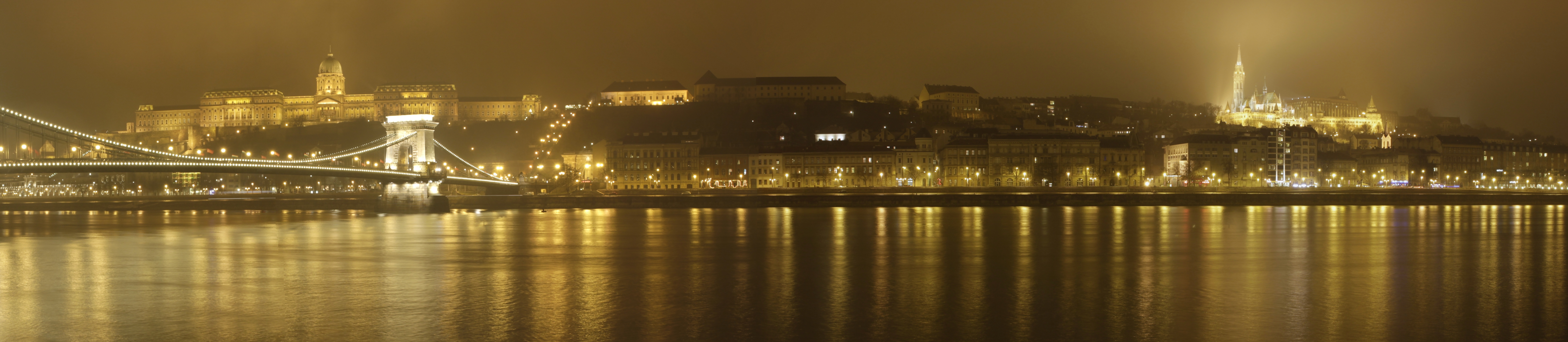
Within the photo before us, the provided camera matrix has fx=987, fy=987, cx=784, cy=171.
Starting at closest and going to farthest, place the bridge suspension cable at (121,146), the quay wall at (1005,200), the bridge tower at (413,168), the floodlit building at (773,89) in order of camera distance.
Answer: the bridge suspension cable at (121,146), the bridge tower at (413,168), the quay wall at (1005,200), the floodlit building at (773,89)

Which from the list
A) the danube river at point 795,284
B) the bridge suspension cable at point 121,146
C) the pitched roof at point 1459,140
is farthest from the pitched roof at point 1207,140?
the bridge suspension cable at point 121,146

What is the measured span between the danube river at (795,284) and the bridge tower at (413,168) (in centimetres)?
1094

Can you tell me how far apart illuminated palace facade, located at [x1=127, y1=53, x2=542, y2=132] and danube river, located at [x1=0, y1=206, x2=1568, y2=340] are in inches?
3270

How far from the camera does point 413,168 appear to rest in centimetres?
3575

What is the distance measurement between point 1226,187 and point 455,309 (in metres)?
54.7

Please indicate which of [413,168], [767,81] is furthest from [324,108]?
[413,168]

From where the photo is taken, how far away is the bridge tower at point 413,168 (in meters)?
34.1

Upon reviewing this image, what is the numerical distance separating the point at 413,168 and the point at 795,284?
28290 millimetres

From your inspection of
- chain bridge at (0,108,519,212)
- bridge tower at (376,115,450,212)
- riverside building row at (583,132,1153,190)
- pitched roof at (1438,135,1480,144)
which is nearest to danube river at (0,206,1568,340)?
chain bridge at (0,108,519,212)

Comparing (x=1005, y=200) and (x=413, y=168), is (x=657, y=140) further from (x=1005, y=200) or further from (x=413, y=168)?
(x=1005, y=200)

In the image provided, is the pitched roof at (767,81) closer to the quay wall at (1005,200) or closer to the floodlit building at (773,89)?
the floodlit building at (773,89)

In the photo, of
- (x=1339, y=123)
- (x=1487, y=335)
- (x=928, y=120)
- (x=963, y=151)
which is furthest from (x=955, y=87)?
(x=1487, y=335)

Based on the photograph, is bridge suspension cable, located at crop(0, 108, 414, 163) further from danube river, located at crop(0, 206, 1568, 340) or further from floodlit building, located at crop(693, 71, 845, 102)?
floodlit building, located at crop(693, 71, 845, 102)

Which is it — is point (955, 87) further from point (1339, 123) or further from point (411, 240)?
point (411, 240)
